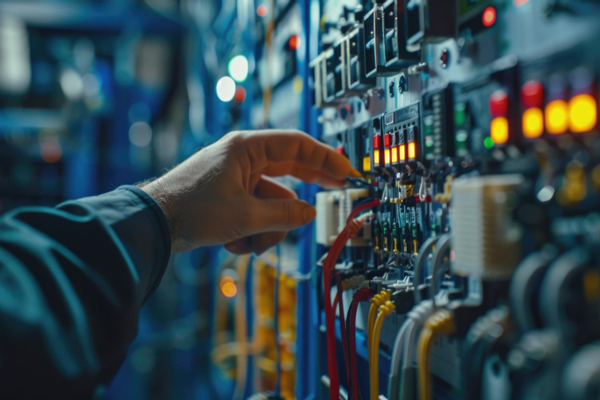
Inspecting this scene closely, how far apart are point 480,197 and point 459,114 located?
0.13 meters

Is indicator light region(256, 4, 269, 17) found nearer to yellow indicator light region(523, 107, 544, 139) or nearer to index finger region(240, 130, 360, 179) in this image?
index finger region(240, 130, 360, 179)

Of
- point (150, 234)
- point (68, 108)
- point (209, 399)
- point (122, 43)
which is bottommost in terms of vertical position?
point (209, 399)

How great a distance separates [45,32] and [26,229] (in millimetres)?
2502

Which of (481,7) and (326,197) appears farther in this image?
(326,197)

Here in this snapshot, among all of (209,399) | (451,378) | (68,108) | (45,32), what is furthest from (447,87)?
(45,32)

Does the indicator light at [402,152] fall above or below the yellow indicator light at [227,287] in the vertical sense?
above

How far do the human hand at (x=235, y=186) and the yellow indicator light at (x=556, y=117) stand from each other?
45cm

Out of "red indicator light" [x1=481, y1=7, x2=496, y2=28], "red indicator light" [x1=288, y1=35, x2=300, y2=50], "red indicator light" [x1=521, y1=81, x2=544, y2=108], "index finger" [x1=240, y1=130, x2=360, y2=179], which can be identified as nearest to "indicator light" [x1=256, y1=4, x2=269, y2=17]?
"red indicator light" [x1=288, y1=35, x2=300, y2=50]

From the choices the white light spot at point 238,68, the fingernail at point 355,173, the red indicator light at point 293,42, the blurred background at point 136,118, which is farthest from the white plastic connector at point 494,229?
the blurred background at point 136,118

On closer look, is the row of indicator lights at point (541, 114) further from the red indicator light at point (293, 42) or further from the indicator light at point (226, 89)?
the indicator light at point (226, 89)

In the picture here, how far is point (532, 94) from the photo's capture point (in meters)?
0.45

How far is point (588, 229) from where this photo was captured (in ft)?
1.34

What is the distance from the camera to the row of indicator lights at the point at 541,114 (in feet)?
1.32

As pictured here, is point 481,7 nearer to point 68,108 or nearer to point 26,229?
point 26,229
